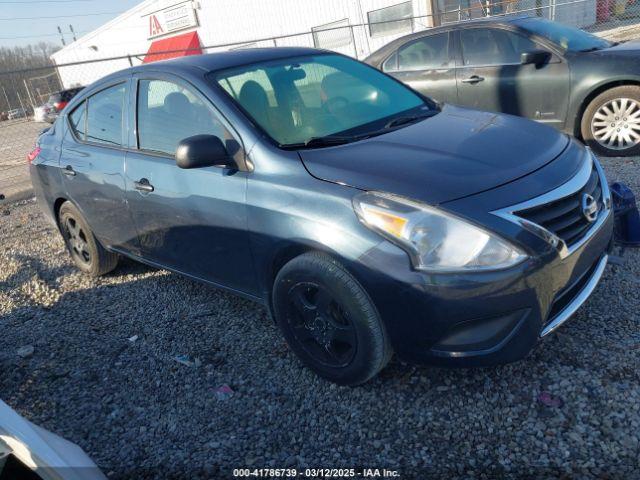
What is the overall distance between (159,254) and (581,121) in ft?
15.6

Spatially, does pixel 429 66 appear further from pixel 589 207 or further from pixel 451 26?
pixel 589 207

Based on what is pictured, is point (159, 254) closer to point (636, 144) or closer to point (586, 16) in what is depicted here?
point (636, 144)

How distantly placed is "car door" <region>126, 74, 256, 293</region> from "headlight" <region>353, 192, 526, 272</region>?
3.08ft

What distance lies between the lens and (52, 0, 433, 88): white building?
1998 centimetres

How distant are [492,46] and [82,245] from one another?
5065mm

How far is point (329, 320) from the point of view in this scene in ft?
8.65

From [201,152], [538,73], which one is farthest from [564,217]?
[538,73]

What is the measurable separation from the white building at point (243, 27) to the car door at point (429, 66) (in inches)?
278

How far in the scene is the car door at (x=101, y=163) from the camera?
148 inches

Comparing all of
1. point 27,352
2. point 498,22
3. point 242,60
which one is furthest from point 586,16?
point 27,352

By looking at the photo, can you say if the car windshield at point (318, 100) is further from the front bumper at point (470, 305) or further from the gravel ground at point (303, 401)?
the gravel ground at point (303, 401)

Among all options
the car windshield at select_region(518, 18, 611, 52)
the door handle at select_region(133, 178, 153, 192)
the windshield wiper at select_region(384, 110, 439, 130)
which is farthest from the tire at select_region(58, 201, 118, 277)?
the car windshield at select_region(518, 18, 611, 52)

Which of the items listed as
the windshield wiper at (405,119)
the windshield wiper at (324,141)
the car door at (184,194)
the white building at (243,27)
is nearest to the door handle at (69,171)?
the car door at (184,194)

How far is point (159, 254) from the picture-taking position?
12.1ft
